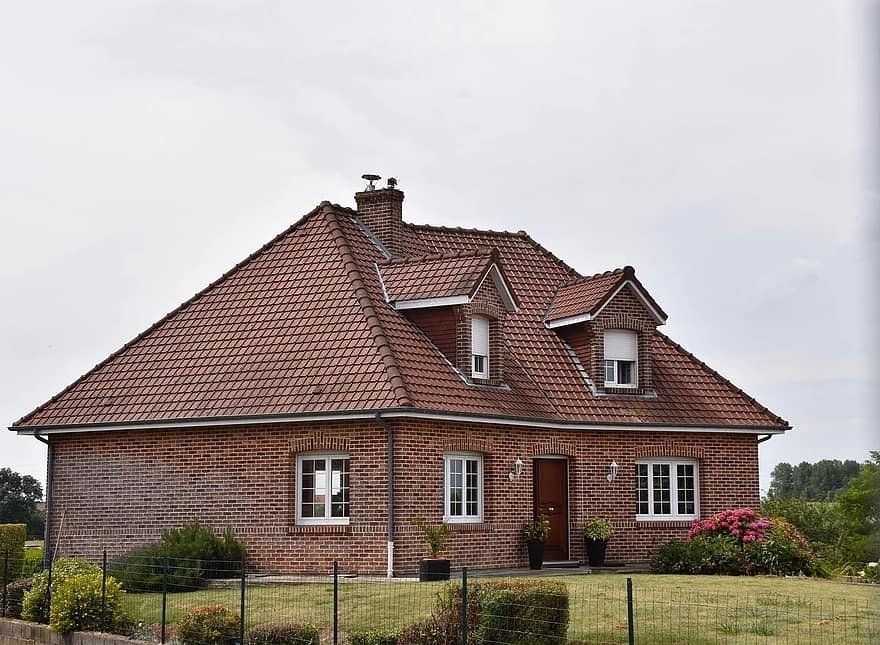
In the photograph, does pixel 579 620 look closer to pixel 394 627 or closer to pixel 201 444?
pixel 394 627

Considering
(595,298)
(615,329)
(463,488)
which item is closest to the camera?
(463,488)

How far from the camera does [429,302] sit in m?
23.1

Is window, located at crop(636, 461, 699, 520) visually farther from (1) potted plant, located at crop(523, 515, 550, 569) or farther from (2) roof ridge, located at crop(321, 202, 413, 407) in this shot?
(2) roof ridge, located at crop(321, 202, 413, 407)

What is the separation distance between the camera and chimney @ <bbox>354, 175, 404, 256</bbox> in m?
26.3

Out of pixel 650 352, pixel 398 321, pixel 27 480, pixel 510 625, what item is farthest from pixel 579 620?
pixel 27 480

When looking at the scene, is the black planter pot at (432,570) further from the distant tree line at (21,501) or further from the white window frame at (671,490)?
the distant tree line at (21,501)

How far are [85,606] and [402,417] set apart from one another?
6.19 metres

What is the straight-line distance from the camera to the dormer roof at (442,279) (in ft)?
75.2

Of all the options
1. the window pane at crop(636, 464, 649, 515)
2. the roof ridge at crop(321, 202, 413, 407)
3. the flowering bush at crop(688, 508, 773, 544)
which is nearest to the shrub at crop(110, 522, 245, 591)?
the roof ridge at crop(321, 202, 413, 407)

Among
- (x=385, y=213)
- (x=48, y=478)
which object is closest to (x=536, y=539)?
(x=385, y=213)

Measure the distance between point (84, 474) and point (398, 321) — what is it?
7179mm

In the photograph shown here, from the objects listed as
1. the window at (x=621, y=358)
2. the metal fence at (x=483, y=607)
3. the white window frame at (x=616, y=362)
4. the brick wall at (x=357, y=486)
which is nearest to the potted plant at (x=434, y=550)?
the brick wall at (x=357, y=486)

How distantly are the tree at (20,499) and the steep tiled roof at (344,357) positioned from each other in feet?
95.6

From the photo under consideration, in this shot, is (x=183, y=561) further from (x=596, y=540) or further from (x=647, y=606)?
(x=647, y=606)
